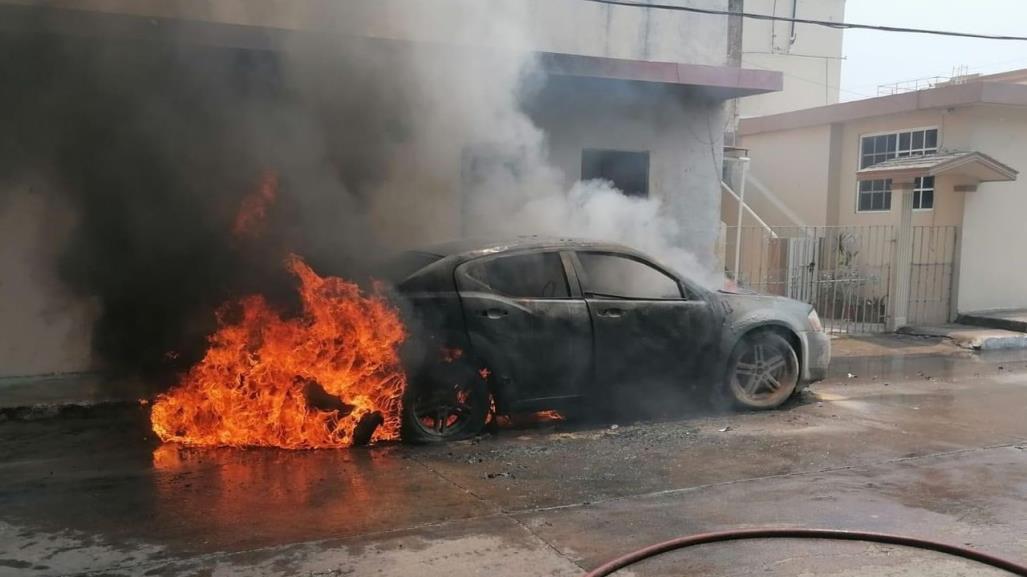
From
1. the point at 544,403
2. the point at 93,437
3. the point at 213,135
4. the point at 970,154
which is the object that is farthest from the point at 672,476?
the point at 970,154

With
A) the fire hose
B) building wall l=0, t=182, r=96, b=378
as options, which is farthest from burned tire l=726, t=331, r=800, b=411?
building wall l=0, t=182, r=96, b=378

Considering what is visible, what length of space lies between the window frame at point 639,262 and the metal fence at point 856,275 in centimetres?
568

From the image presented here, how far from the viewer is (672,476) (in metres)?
5.30

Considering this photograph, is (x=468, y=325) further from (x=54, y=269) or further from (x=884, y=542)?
(x=54, y=269)

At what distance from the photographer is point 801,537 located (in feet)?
13.9

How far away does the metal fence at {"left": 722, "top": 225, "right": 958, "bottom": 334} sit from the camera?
12492 mm

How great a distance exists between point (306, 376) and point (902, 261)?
32.3 ft

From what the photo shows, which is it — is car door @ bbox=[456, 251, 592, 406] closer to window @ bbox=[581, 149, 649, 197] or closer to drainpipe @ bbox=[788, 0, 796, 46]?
window @ bbox=[581, 149, 649, 197]

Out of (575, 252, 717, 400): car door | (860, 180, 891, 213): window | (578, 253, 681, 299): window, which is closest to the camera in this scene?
(575, 252, 717, 400): car door

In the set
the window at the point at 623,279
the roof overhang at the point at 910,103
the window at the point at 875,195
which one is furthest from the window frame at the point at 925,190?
the window at the point at 623,279

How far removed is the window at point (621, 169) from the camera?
406 inches

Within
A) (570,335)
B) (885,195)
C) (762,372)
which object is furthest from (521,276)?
(885,195)

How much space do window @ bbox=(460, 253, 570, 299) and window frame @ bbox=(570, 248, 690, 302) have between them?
14 centimetres

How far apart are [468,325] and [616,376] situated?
1.30 meters
